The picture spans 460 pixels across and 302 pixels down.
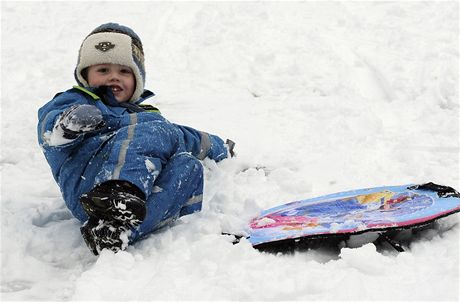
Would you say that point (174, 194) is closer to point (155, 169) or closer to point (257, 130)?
point (155, 169)

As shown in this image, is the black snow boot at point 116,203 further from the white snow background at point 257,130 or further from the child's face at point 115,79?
the child's face at point 115,79

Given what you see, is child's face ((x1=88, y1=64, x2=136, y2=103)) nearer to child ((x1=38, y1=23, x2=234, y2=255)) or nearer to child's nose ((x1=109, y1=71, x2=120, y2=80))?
child's nose ((x1=109, y1=71, x2=120, y2=80))

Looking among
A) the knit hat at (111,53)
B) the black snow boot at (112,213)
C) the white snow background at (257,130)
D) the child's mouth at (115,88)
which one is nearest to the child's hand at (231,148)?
the white snow background at (257,130)

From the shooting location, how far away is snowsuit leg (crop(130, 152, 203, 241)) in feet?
8.95

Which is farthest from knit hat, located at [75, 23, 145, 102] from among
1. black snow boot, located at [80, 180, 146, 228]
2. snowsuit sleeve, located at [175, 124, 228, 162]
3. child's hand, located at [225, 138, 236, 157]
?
black snow boot, located at [80, 180, 146, 228]

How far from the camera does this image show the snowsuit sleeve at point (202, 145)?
3.51 metres

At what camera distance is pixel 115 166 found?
2631mm

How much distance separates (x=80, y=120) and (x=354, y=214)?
140 centimetres

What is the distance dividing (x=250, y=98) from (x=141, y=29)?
2598 mm

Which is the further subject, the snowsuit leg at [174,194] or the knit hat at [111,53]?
the knit hat at [111,53]

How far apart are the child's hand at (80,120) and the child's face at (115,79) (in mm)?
798

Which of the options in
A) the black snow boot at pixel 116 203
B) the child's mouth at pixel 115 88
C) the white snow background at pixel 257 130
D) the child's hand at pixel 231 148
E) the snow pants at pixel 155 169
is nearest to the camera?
the white snow background at pixel 257 130

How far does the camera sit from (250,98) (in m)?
5.28

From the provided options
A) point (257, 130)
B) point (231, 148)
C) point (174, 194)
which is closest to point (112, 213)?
point (174, 194)
